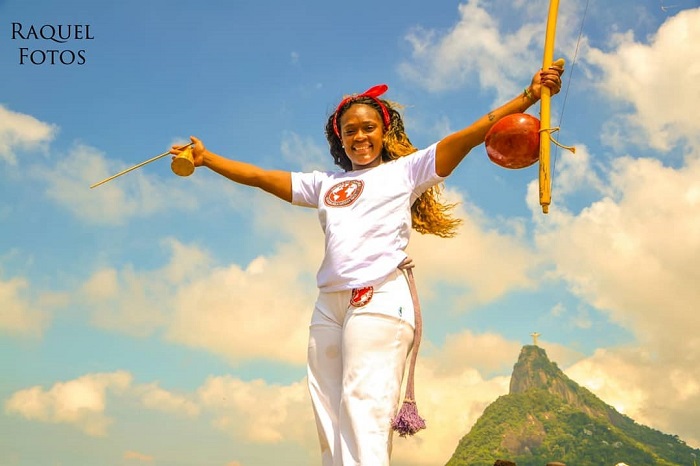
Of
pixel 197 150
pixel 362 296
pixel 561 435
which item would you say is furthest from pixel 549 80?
pixel 561 435

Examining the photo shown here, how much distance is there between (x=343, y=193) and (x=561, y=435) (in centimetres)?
7122

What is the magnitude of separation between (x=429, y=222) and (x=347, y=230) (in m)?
0.67

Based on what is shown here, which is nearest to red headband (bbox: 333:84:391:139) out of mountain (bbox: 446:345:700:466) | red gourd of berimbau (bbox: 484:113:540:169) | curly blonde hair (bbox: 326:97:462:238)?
curly blonde hair (bbox: 326:97:462:238)

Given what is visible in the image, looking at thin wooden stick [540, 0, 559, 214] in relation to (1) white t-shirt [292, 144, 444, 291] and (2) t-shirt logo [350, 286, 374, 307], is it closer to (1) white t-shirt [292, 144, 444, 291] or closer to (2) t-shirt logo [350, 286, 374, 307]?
(1) white t-shirt [292, 144, 444, 291]

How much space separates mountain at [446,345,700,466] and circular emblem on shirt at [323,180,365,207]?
63.1 metres

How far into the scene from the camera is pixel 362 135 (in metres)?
4.38

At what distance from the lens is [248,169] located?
188 inches

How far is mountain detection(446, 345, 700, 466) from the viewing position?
65.7m

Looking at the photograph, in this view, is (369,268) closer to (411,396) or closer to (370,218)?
(370,218)

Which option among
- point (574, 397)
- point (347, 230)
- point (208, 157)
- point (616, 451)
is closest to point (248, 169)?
point (208, 157)

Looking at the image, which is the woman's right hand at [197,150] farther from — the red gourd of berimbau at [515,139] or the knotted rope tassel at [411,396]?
the red gourd of berimbau at [515,139]

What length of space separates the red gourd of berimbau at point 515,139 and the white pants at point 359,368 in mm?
848

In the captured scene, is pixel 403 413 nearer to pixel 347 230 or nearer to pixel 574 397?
pixel 347 230

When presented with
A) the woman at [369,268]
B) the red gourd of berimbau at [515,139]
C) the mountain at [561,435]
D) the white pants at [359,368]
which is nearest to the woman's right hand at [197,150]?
the woman at [369,268]
